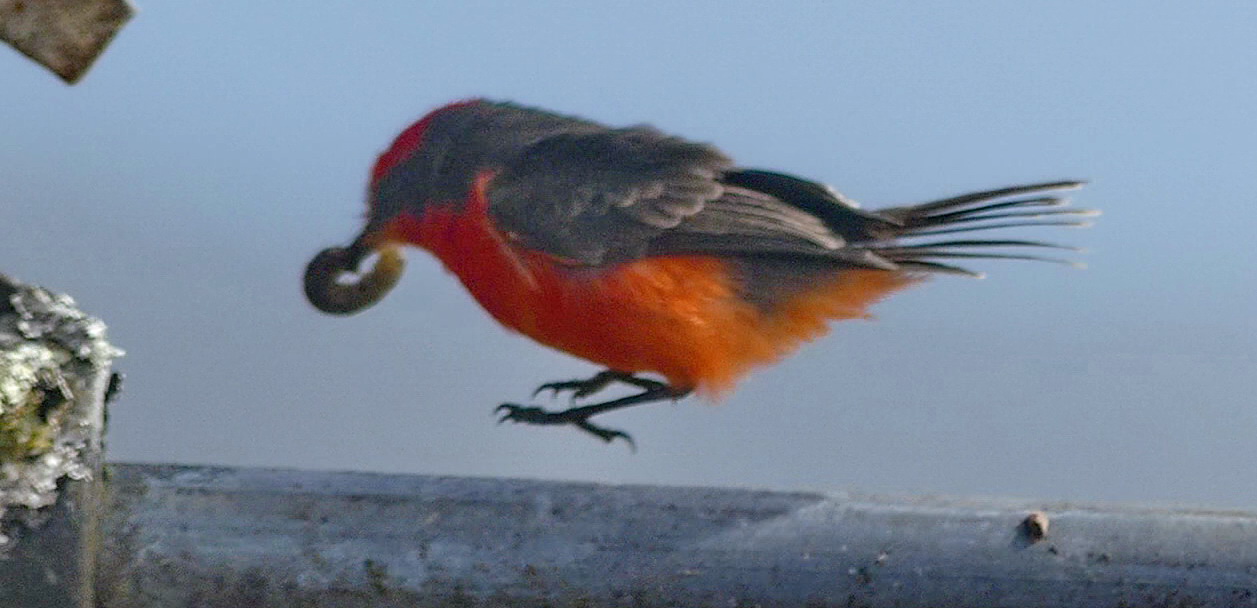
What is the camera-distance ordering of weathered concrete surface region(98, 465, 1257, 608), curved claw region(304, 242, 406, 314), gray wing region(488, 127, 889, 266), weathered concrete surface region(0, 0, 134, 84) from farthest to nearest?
gray wing region(488, 127, 889, 266) < curved claw region(304, 242, 406, 314) < weathered concrete surface region(98, 465, 1257, 608) < weathered concrete surface region(0, 0, 134, 84)

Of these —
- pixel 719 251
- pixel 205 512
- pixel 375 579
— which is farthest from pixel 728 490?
pixel 719 251

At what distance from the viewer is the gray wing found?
7.98 ft

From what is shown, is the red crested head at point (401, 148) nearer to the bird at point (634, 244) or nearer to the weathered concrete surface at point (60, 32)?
the bird at point (634, 244)

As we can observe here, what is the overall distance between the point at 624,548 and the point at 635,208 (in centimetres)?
102

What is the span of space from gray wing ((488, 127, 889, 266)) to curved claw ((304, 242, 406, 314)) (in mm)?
182

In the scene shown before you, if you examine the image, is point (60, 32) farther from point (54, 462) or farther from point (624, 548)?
point (624, 548)

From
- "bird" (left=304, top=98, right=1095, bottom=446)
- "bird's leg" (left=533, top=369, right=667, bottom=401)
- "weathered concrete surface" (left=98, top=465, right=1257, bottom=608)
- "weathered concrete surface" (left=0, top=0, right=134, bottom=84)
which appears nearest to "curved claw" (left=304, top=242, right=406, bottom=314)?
"bird" (left=304, top=98, right=1095, bottom=446)

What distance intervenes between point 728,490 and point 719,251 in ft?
2.89

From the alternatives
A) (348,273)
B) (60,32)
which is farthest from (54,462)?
(348,273)

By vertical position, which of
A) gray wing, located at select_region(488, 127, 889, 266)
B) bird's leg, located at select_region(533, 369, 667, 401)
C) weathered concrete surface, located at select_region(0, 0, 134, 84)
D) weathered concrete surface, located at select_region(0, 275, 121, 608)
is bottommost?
weathered concrete surface, located at select_region(0, 275, 121, 608)

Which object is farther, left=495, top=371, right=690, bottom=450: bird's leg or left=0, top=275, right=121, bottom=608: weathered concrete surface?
left=495, top=371, right=690, bottom=450: bird's leg

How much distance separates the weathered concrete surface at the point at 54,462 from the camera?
5.21 ft

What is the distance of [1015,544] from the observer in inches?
61.0

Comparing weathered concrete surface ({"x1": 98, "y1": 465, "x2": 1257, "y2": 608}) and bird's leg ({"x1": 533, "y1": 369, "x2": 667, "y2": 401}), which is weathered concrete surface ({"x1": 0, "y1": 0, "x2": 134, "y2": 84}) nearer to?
weathered concrete surface ({"x1": 98, "y1": 465, "x2": 1257, "y2": 608})
